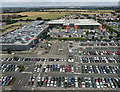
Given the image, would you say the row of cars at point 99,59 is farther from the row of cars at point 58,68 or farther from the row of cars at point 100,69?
the row of cars at point 58,68

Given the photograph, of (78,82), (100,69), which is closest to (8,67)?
(78,82)

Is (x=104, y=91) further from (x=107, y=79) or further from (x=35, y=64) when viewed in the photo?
(x=35, y=64)

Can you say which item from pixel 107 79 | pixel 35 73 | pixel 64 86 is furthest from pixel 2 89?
pixel 107 79

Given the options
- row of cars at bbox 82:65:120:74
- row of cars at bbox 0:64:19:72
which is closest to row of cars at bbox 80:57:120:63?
row of cars at bbox 82:65:120:74

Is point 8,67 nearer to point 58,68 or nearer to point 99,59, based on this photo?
point 58,68

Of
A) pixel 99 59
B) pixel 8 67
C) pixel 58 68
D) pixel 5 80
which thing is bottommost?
pixel 5 80

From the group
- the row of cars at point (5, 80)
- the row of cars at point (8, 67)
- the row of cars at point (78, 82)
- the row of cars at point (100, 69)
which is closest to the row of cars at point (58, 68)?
the row of cars at point (78, 82)

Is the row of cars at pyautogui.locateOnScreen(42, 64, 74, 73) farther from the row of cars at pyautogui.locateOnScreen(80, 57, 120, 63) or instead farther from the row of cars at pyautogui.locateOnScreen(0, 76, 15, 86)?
the row of cars at pyautogui.locateOnScreen(0, 76, 15, 86)
